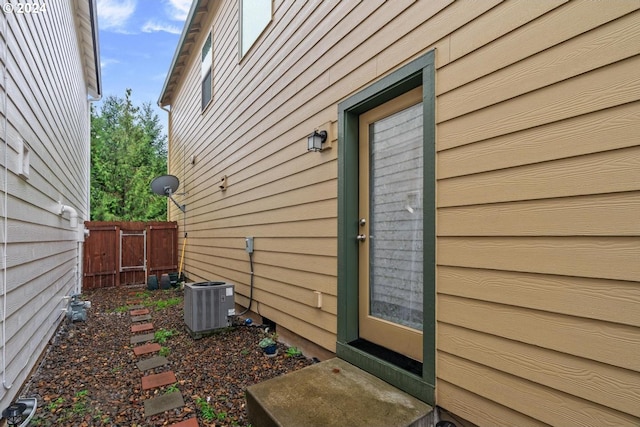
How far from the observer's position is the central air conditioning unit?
3.85m

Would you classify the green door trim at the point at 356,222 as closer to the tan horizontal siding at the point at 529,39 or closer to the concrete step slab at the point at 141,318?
the tan horizontal siding at the point at 529,39

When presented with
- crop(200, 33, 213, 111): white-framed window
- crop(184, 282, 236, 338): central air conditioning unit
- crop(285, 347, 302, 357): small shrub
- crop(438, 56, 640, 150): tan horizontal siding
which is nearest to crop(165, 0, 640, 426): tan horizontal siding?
crop(438, 56, 640, 150): tan horizontal siding

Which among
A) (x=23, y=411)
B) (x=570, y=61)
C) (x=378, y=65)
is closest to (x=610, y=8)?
(x=570, y=61)

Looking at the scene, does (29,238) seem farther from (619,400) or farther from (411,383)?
(619,400)

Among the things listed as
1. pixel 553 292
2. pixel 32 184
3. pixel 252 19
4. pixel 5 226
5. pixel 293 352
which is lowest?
pixel 293 352

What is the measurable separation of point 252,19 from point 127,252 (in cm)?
651

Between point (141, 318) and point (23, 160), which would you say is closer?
point (23, 160)

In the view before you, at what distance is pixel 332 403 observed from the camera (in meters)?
1.94

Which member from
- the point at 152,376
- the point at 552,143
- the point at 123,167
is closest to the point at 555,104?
the point at 552,143

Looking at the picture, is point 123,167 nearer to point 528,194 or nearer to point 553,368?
point 528,194

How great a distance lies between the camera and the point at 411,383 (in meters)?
2.04

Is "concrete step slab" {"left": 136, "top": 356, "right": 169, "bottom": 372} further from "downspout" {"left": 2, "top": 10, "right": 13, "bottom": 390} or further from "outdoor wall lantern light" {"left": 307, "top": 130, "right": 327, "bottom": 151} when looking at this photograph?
"outdoor wall lantern light" {"left": 307, "top": 130, "right": 327, "bottom": 151}

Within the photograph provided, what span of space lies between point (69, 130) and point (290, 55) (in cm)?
400

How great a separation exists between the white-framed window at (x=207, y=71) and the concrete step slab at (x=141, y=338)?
4.36 m
